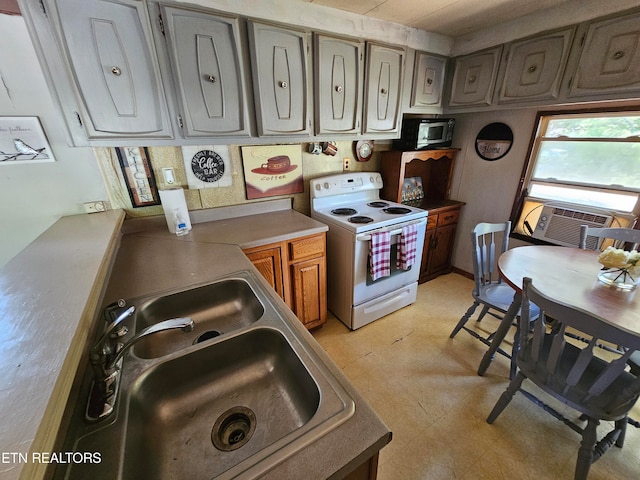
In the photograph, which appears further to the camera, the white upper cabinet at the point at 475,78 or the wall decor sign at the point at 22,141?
the white upper cabinet at the point at 475,78

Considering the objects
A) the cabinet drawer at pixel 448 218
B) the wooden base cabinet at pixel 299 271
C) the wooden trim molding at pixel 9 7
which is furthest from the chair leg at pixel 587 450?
the wooden trim molding at pixel 9 7

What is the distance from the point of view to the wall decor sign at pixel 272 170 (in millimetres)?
2098

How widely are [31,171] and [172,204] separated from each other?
73 centimetres

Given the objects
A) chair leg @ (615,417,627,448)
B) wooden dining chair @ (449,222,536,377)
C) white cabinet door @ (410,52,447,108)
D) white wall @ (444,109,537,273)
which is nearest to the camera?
chair leg @ (615,417,627,448)

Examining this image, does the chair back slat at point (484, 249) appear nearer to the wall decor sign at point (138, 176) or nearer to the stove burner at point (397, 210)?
the stove burner at point (397, 210)

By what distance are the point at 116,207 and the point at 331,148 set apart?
1760 mm

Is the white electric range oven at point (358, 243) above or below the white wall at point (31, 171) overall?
below

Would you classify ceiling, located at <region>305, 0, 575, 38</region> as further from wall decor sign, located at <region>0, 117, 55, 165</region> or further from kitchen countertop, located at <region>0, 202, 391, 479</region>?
wall decor sign, located at <region>0, 117, 55, 165</region>

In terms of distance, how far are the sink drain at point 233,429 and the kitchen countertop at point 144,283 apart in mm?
261

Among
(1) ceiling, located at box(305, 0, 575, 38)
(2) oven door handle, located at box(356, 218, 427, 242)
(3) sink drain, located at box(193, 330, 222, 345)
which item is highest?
(1) ceiling, located at box(305, 0, 575, 38)

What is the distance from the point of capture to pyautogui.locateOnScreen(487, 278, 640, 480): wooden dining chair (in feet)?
3.31

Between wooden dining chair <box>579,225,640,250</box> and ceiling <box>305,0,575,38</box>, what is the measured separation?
1573 millimetres

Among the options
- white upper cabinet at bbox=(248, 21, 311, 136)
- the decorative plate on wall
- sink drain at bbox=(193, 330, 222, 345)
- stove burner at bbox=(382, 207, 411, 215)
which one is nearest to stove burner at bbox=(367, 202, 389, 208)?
stove burner at bbox=(382, 207, 411, 215)

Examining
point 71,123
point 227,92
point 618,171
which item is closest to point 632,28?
point 618,171
